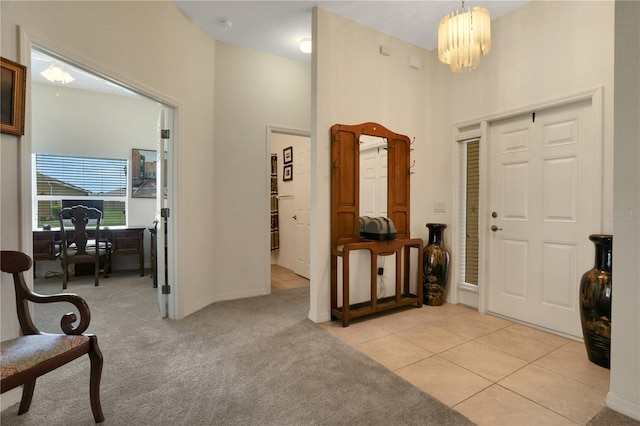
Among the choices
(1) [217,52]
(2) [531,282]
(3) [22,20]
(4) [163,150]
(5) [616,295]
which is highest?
(1) [217,52]

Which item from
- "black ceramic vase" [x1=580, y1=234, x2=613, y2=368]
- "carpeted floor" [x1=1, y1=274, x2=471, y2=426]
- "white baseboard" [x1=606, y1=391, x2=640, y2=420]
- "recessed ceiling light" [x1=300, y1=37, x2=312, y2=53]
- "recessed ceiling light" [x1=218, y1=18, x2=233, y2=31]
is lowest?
"carpeted floor" [x1=1, y1=274, x2=471, y2=426]

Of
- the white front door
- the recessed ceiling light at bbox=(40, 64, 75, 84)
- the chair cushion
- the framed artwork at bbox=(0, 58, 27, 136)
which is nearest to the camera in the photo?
the chair cushion

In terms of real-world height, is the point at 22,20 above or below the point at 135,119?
below

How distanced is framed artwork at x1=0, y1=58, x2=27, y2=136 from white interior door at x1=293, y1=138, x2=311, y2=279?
11.2ft

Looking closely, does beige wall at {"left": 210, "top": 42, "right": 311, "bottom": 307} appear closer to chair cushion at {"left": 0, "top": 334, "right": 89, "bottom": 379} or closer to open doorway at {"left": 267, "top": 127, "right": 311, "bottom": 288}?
open doorway at {"left": 267, "top": 127, "right": 311, "bottom": 288}

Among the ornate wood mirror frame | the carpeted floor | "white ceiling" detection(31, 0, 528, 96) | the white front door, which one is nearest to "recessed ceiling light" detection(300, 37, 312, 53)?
"white ceiling" detection(31, 0, 528, 96)

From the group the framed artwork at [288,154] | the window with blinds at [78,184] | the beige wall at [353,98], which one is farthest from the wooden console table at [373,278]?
the window with blinds at [78,184]

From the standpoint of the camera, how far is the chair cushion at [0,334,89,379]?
1.25 m

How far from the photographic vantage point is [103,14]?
2.17 m

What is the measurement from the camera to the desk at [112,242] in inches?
167

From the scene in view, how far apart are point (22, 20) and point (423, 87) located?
3.52 m

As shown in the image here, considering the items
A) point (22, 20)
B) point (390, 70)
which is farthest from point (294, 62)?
point (22, 20)

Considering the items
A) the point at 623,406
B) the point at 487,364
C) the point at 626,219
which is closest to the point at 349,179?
the point at 487,364

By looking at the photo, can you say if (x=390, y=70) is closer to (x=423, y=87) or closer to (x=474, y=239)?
(x=423, y=87)
